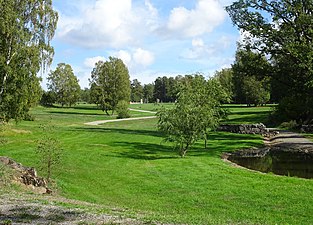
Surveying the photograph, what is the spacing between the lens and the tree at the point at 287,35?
33156 mm

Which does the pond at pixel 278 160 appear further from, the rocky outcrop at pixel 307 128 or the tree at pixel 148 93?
the tree at pixel 148 93

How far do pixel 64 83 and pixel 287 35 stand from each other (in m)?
74.0

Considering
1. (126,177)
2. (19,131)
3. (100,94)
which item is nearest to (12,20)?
(19,131)

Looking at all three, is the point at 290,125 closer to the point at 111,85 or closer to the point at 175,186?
the point at 175,186

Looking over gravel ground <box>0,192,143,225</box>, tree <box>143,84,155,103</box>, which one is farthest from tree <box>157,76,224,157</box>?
tree <box>143,84,155,103</box>

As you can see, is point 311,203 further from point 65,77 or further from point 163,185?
point 65,77

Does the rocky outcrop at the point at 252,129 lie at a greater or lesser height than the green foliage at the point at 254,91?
lesser

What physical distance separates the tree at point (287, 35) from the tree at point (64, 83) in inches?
2711

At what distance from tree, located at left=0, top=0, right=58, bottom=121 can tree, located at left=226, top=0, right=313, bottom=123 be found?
62.7 feet

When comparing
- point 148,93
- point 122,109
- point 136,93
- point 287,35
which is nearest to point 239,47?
point 287,35

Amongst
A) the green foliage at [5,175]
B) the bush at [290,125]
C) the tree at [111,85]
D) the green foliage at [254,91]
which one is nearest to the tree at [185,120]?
the green foliage at [5,175]

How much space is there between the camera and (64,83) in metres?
99.1

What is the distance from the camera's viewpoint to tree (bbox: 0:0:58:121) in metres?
29.0

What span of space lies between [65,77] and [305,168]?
8356cm
